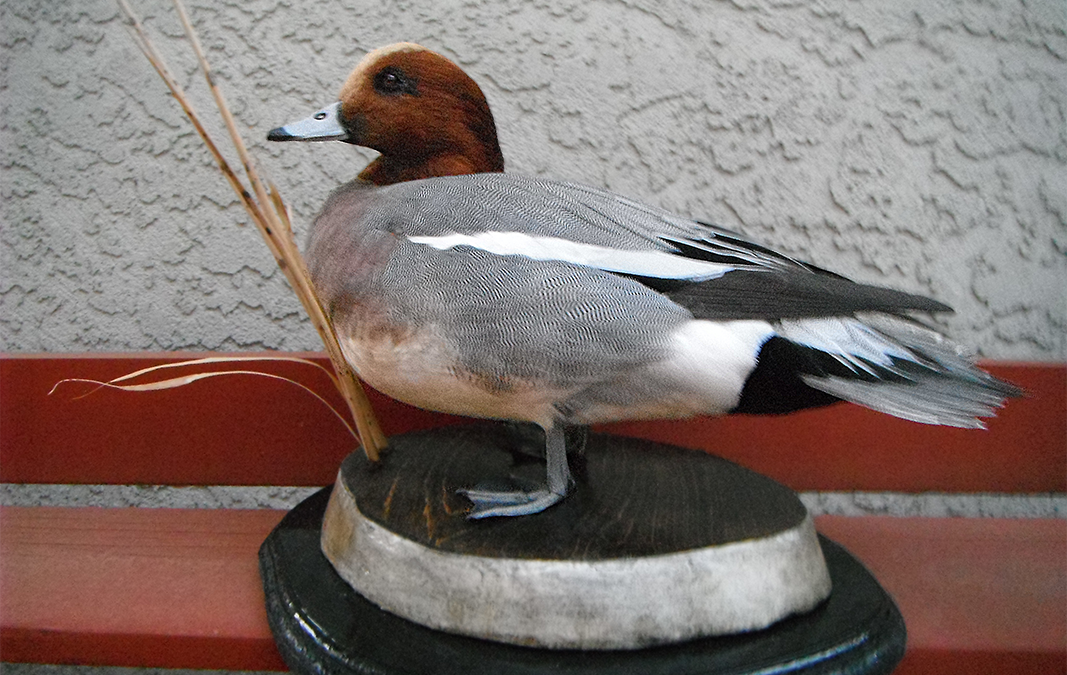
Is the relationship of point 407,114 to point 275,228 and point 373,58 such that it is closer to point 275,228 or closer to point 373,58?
point 373,58

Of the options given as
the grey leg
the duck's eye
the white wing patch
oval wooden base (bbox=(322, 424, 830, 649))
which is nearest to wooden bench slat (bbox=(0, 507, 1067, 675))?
oval wooden base (bbox=(322, 424, 830, 649))

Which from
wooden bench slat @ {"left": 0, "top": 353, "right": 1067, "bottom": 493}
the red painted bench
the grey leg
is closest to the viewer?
the grey leg

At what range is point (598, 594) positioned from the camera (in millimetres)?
512

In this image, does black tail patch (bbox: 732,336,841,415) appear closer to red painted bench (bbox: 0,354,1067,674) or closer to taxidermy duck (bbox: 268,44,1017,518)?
taxidermy duck (bbox: 268,44,1017,518)

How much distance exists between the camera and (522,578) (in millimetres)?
515

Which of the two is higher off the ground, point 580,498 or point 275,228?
point 275,228

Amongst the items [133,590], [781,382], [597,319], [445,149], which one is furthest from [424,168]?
[133,590]

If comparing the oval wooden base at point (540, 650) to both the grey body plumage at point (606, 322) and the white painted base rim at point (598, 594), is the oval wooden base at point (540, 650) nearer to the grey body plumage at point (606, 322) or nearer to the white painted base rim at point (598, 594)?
the white painted base rim at point (598, 594)

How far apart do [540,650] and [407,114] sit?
0.47 m

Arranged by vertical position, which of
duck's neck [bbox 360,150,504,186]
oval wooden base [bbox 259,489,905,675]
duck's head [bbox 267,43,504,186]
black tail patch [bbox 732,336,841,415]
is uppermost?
duck's head [bbox 267,43,504,186]

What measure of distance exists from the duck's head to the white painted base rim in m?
0.35

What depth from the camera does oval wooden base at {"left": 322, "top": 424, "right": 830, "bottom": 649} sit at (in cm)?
51

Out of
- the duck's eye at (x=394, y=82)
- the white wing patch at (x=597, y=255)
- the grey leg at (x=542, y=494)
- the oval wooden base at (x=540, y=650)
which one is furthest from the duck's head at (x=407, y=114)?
the oval wooden base at (x=540, y=650)

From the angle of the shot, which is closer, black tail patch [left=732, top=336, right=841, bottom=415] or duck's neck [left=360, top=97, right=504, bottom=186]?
black tail patch [left=732, top=336, right=841, bottom=415]
